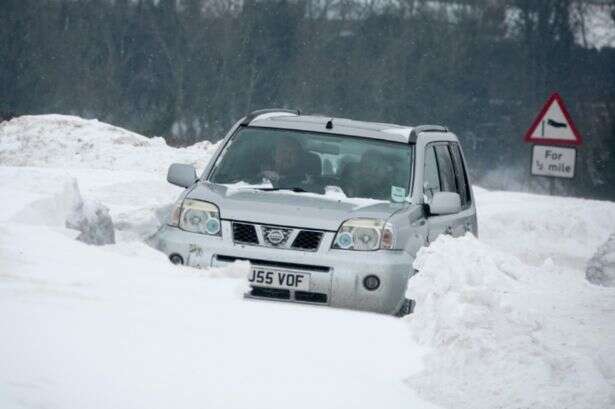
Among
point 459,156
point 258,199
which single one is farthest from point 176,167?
point 459,156

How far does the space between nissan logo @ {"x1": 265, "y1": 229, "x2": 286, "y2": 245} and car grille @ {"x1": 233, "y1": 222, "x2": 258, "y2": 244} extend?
96mm

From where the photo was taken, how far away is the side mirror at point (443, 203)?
10484mm

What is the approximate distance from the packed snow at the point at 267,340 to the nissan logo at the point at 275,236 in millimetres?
868

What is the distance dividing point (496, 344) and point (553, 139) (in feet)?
54.2

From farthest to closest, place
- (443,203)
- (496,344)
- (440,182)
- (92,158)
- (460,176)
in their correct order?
(92,158)
(460,176)
(440,182)
(443,203)
(496,344)

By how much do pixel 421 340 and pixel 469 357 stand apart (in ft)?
1.99

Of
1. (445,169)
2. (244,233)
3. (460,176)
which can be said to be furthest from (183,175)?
(460,176)

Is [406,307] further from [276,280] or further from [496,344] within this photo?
[496,344]

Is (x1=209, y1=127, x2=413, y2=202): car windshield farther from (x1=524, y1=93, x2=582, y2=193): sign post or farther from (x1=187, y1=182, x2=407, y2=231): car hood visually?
(x1=524, y1=93, x2=582, y2=193): sign post

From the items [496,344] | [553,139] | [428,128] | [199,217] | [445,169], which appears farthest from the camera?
[553,139]

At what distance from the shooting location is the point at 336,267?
31.5ft

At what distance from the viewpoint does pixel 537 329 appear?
7.23 m

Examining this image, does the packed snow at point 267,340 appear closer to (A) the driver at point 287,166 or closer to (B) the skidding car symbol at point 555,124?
(A) the driver at point 287,166

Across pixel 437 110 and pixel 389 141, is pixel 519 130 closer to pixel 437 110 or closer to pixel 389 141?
pixel 437 110
